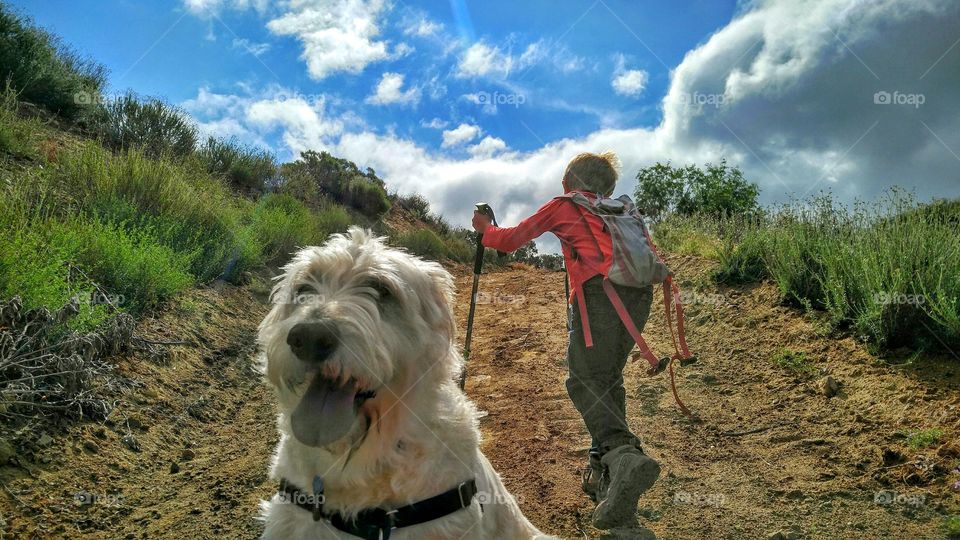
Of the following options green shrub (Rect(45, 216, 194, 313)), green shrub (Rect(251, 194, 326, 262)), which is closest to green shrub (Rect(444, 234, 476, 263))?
green shrub (Rect(251, 194, 326, 262))

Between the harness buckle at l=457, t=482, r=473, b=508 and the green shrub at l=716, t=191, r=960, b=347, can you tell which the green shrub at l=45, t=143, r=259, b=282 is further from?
the green shrub at l=716, t=191, r=960, b=347

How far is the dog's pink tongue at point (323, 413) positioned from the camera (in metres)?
2.52

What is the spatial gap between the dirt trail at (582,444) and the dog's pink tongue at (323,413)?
2.17 meters

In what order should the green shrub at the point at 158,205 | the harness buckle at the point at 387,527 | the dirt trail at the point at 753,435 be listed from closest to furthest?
1. the harness buckle at the point at 387,527
2. the dirt trail at the point at 753,435
3. the green shrub at the point at 158,205

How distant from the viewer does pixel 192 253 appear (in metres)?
9.33

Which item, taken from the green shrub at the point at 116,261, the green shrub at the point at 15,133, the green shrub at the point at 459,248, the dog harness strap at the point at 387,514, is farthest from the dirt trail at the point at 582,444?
the green shrub at the point at 459,248

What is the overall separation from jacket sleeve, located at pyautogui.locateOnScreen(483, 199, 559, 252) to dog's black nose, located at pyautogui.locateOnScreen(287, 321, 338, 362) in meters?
2.46

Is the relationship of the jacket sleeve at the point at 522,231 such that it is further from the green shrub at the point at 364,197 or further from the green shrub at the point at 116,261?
the green shrub at the point at 364,197

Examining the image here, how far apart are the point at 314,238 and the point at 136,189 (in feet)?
16.7

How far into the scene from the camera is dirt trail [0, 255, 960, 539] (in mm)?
4371

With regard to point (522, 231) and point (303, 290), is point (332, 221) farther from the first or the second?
point (303, 290)

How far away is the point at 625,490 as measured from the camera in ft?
13.2

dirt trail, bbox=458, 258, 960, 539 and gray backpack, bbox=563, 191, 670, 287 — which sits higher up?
gray backpack, bbox=563, 191, 670, 287

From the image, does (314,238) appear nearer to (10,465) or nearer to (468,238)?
(10,465)
